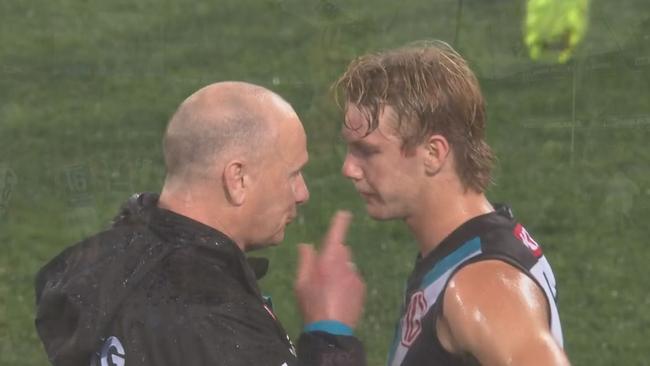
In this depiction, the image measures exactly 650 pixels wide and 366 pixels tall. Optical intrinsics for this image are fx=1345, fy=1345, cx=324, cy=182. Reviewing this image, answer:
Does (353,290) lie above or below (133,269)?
below

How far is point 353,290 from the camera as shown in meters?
2.92

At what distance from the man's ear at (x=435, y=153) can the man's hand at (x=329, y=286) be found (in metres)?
0.37

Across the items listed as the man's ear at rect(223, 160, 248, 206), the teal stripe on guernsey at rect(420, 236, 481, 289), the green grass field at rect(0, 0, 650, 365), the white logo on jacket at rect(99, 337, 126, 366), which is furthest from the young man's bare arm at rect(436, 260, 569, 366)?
the green grass field at rect(0, 0, 650, 365)

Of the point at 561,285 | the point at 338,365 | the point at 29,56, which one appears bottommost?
the point at 561,285

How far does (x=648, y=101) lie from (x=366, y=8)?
224 cm

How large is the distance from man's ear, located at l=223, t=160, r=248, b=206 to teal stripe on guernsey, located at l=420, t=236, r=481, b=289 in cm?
52

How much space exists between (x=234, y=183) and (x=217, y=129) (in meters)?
0.12

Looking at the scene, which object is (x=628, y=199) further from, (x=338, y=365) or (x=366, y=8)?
(x=338, y=365)

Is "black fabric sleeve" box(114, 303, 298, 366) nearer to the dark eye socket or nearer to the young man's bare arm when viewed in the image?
the young man's bare arm

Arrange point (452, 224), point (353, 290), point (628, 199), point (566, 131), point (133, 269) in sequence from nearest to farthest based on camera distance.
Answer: point (133, 269), point (353, 290), point (452, 224), point (628, 199), point (566, 131)

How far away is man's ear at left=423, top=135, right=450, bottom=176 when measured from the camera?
3260mm

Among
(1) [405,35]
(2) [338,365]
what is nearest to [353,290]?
(2) [338,365]

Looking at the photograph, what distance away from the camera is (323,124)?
9203 millimetres

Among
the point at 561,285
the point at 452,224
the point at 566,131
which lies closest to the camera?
the point at 452,224
